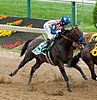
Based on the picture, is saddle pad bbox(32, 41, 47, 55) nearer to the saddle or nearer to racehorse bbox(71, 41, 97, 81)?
the saddle

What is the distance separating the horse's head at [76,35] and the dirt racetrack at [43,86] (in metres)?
1.20

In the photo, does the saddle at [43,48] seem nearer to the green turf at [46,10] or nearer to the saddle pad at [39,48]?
the saddle pad at [39,48]

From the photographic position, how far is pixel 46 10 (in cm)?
2172

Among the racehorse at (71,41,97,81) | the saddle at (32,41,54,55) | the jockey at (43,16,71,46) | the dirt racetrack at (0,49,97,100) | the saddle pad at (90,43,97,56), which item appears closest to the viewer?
the dirt racetrack at (0,49,97,100)

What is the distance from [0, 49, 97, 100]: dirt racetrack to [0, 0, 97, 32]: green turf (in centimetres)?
495

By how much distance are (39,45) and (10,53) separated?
4.30 metres

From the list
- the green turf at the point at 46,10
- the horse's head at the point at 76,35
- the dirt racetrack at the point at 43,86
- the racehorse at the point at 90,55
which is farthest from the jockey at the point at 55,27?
the green turf at the point at 46,10

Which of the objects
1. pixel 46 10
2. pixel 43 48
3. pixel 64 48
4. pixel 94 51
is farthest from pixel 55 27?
pixel 46 10

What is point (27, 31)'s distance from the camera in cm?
1569

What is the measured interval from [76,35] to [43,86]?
1627 mm

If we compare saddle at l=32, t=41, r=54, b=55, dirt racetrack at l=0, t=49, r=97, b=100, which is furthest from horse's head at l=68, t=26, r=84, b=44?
dirt racetrack at l=0, t=49, r=97, b=100

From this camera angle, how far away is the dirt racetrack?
33.0 feet

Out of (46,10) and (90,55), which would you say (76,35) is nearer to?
(90,55)

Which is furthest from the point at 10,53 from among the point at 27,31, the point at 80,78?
the point at 80,78
